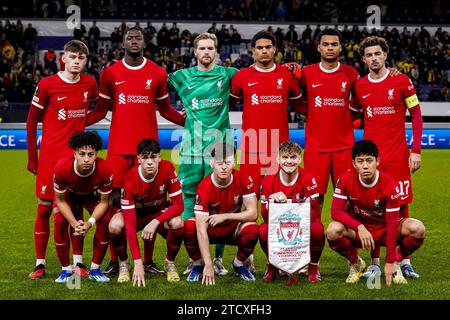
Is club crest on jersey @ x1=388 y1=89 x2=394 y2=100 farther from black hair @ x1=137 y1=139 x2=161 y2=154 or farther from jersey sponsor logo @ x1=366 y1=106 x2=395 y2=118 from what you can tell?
black hair @ x1=137 y1=139 x2=161 y2=154

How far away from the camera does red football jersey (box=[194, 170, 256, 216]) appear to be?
640 cm

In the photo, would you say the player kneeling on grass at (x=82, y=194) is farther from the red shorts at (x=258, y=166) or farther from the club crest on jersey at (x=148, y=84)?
the red shorts at (x=258, y=166)

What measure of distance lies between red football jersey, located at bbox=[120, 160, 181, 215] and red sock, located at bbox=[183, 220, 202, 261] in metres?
0.26

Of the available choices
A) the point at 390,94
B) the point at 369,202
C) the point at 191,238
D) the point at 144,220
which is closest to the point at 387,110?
the point at 390,94

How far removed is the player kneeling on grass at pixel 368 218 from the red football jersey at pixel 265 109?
829 millimetres

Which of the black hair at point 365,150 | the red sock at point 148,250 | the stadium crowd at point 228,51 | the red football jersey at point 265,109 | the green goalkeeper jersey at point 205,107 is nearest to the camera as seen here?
the black hair at point 365,150

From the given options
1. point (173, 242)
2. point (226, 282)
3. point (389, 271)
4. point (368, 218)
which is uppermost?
point (368, 218)

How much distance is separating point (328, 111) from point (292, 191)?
965mm

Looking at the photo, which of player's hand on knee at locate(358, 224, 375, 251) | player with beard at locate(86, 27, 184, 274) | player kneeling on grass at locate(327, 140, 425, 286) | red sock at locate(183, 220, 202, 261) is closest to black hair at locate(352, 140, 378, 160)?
player kneeling on grass at locate(327, 140, 425, 286)

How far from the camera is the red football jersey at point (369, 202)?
618 cm

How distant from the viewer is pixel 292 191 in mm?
6395

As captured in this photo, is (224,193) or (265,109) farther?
(265,109)

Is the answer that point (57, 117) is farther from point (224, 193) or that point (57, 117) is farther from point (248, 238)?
point (248, 238)

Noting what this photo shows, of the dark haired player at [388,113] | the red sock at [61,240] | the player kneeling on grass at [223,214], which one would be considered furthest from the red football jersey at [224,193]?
the dark haired player at [388,113]
